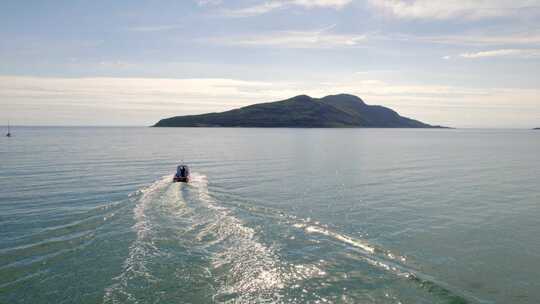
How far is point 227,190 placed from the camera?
46250 mm

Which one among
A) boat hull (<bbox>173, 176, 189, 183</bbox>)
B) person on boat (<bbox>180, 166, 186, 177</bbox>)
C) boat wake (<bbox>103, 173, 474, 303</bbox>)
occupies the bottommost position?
boat wake (<bbox>103, 173, 474, 303</bbox>)

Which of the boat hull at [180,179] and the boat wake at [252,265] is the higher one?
the boat hull at [180,179]

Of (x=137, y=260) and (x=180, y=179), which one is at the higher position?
(x=180, y=179)

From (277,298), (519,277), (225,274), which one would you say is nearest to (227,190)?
(225,274)

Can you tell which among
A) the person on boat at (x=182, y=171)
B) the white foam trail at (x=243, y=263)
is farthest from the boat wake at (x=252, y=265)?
the person on boat at (x=182, y=171)

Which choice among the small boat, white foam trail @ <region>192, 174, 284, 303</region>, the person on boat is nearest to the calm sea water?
white foam trail @ <region>192, 174, 284, 303</region>

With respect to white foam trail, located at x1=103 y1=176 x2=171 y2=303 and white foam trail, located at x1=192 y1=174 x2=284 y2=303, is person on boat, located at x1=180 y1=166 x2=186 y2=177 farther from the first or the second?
white foam trail, located at x1=192 y1=174 x2=284 y2=303

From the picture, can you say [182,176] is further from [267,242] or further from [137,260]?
[137,260]

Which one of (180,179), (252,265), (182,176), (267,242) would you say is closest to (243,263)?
(252,265)

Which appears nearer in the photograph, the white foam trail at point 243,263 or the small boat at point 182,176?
the white foam trail at point 243,263

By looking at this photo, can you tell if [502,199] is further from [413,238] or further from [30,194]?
[30,194]

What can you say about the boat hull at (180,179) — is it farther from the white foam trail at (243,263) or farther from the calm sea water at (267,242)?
the white foam trail at (243,263)

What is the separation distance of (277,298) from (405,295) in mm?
6722

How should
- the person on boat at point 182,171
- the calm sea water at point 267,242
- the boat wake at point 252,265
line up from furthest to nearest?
the person on boat at point 182,171 → the calm sea water at point 267,242 → the boat wake at point 252,265
